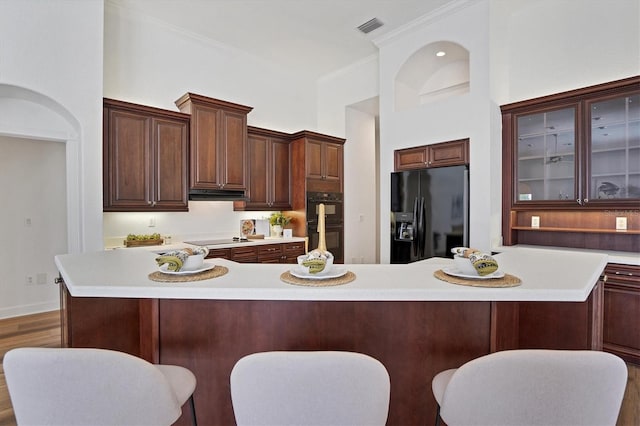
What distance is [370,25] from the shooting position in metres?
4.06

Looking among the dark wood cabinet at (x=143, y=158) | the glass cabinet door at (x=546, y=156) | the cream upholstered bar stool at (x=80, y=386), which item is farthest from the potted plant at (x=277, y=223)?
the cream upholstered bar stool at (x=80, y=386)

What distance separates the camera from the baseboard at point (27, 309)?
375 centimetres

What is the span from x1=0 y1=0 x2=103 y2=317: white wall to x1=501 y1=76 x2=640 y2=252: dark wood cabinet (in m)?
4.25

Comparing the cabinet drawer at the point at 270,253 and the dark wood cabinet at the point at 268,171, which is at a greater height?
the dark wood cabinet at the point at 268,171

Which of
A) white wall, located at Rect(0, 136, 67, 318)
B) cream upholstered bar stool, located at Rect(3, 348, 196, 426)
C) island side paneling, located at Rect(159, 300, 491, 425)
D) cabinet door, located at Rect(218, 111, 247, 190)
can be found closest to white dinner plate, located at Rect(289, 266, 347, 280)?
island side paneling, located at Rect(159, 300, 491, 425)

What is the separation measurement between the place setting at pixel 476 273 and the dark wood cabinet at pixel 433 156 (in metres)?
2.50

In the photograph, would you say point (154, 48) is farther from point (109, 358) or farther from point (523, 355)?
point (523, 355)

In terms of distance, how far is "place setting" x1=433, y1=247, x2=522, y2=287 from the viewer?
4.18ft

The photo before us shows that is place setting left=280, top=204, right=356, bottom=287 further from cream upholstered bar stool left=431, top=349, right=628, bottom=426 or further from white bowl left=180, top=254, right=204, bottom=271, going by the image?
cream upholstered bar stool left=431, top=349, right=628, bottom=426

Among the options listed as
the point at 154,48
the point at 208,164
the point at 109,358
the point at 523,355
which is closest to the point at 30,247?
the point at 208,164

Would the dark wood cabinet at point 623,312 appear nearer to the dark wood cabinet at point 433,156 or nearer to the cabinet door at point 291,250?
the dark wood cabinet at point 433,156

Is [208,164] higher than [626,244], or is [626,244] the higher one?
[208,164]

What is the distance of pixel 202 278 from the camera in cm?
135

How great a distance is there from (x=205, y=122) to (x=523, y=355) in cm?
399
